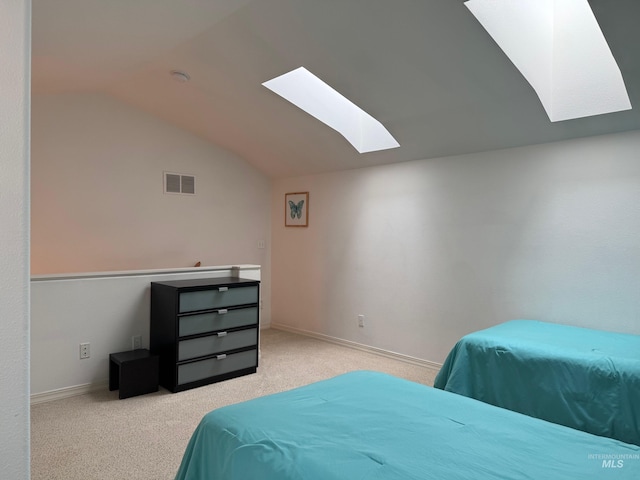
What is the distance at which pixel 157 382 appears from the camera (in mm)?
3344

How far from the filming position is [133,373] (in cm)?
323

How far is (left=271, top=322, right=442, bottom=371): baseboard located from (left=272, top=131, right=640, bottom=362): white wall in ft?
0.17

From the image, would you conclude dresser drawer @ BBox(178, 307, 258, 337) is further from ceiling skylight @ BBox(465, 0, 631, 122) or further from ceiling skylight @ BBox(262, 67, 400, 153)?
ceiling skylight @ BBox(465, 0, 631, 122)

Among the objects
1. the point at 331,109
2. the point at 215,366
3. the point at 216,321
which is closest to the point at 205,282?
the point at 216,321

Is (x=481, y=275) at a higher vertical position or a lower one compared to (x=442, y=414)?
higher

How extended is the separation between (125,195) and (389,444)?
3992mm

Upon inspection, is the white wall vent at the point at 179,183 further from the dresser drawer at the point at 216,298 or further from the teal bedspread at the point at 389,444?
the teal bedspread at the point at 389,444

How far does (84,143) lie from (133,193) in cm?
66

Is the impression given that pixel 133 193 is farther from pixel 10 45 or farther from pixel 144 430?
pixel 10 45

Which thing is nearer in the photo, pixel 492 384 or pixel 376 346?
pixel 492 384

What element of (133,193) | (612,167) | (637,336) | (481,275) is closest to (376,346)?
(481,275)

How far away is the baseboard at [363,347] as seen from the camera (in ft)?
13.3

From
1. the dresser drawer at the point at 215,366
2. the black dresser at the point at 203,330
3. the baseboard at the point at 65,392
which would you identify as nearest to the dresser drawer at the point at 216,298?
the black dresser at the point at 203,330

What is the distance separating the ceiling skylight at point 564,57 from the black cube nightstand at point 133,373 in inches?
132
